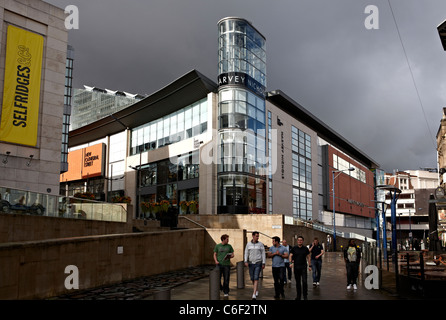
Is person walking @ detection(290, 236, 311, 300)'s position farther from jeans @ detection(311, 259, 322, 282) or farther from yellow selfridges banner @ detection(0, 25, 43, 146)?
yellow selfridges banner @ detection(0, 25, 43, 146)

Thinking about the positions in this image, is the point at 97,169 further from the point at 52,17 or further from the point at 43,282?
the point at 43,282

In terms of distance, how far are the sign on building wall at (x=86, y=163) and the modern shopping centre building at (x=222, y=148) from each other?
0.54 ft

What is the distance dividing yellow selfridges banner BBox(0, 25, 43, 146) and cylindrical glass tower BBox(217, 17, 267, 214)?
18176mm

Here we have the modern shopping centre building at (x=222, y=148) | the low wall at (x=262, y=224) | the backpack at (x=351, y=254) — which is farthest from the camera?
the modern shopping centre building at (x=222, y=148)

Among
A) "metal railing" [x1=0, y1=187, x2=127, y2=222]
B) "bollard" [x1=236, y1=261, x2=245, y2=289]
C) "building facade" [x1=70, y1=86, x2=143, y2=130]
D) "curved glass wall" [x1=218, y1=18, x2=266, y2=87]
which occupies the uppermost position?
"building facade" [x1=70, y1=86, x2=143, y2=130]

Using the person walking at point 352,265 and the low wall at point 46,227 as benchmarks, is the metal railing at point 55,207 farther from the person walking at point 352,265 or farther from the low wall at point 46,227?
the person walking at point 352,265

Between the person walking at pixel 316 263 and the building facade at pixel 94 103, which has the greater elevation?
the building facade at pixel 94 103

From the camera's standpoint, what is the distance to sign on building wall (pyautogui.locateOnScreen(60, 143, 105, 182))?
65.7 metres

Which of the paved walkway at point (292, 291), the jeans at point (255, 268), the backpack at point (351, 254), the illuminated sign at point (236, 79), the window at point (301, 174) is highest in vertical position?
the illuminated sign at point (236, 79)

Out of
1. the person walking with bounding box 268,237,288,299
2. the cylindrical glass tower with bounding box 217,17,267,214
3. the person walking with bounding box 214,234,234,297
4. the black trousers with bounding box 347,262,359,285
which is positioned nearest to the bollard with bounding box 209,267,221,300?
the person walking with bounding box 214,234,234,297

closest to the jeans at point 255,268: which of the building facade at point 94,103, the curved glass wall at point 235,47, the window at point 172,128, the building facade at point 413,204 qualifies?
the curved glass wall at point 235,47

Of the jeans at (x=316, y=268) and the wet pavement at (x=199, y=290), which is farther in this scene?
the jeans at (x=316, y=268)

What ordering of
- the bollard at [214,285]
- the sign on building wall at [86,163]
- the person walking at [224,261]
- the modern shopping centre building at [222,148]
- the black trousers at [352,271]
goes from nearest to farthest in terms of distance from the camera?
the bollard at [214,285] → the person walking at [224,261] → the black trousers at [352,271] → the modern shopping centre building at [222,148] → the sign on building wall at [86,163]

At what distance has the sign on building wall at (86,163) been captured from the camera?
216 ft
